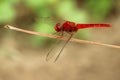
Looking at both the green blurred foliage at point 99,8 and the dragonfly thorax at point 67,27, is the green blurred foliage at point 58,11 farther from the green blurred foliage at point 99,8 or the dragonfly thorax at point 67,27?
the dragonfly thorax at point 67,27

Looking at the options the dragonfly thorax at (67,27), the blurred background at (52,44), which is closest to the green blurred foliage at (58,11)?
the blurred background at (52,44)

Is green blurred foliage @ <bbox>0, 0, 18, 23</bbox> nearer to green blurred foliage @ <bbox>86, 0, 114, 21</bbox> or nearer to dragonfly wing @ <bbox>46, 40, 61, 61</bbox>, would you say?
dragonfly wing @ <bbox>46, 40, 61, 61</bbox>

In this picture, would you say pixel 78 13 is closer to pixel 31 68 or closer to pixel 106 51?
pixel 106 51

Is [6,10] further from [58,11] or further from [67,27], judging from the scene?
[67,27]

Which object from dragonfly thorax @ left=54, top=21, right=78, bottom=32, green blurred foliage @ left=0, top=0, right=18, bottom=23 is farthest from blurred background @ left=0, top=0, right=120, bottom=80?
dragonfly thorax @ left=54, top=21, right=78, bottom=32

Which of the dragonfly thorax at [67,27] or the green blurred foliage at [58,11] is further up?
the dragonfly thorax at [67,27]

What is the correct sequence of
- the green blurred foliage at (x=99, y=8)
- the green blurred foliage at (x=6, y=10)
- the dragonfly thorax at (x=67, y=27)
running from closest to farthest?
1. the dragonfly thorax at (x=67, y=27)
2. the green blurred foliage at (x=6, y=10)
3. the green blurred foliage at (x=99, y=8)

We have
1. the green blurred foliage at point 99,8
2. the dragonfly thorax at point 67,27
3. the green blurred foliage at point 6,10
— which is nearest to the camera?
the dragonfly thorax at point 67,27

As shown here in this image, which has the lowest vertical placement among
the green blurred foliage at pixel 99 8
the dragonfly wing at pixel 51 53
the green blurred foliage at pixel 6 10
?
the dragonfly wing at pixel 51 53
